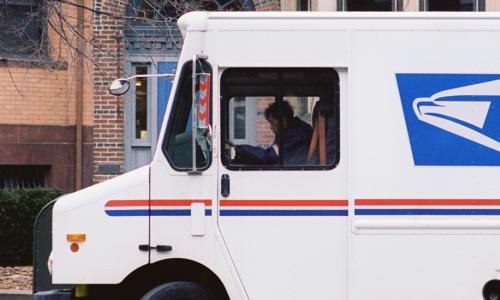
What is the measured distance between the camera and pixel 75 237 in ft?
21.9

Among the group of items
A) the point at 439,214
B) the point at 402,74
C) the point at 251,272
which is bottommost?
the point at 251,272

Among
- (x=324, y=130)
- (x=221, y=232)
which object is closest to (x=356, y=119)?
(x=324, y=130)

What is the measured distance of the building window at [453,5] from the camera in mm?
13727

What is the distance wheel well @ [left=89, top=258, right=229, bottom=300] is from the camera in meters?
6.87

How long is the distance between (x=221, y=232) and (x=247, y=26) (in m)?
1.67

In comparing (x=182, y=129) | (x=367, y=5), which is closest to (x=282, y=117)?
(x=182, y=129)

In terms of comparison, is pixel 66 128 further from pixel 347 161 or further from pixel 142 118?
pixel 347 161

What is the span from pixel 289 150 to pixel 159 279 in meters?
1.53

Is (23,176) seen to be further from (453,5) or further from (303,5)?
(453,5)

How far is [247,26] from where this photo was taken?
267 inches

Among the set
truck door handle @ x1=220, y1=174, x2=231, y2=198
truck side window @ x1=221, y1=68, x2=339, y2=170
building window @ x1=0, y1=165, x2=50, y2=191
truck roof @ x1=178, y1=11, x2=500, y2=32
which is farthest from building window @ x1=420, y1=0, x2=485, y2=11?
truck door handle @ x1=220, y1=174, x2=231, y2=198

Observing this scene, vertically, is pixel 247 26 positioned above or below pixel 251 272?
above

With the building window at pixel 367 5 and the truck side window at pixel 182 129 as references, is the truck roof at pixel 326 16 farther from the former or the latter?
the building window at pixel 367 5

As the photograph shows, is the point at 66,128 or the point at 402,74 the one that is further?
the point at 66,128
